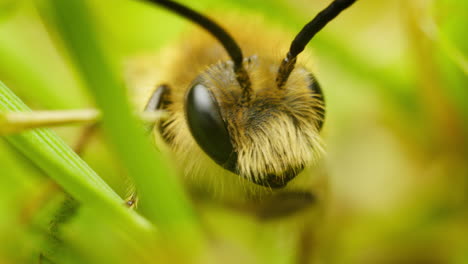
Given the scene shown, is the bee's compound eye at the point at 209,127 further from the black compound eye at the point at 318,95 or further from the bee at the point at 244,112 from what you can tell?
the black compound eye at the point at 318,95

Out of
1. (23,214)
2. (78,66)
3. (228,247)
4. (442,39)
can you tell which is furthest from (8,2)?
(442,39)

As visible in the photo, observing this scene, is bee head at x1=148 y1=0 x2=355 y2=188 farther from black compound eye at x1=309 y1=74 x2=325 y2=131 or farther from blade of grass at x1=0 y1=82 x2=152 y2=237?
blade of grass at x1=0 y1=82 x2=152 y2=237

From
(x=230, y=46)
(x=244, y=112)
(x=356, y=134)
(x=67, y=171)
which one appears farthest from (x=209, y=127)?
(x=356, y=134)

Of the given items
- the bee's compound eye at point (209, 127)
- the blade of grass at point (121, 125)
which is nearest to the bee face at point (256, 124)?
the bee's compound eye at point (209, 127)

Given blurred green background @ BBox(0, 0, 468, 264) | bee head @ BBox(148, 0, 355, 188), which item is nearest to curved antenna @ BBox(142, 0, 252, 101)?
bee head @ BBox(148, 0, 355, 188)

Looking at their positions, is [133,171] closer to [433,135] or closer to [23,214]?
[23,214]

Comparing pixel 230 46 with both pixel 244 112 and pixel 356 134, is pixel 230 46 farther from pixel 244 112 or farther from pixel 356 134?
pixel 356 134
